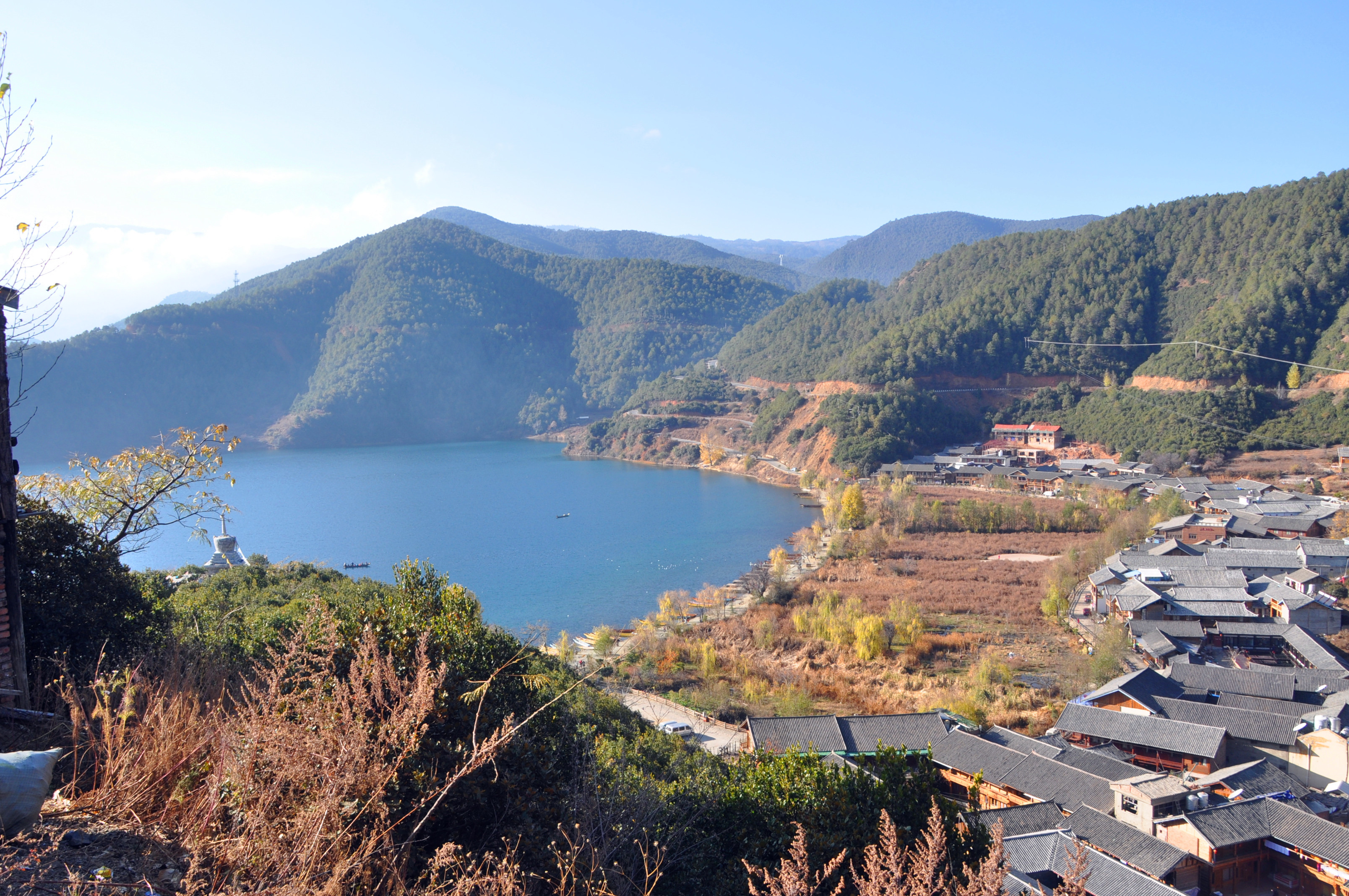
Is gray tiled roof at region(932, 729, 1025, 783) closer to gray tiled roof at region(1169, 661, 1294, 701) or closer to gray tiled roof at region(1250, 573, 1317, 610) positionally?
gray tiled roof at region(1169, 661, 1294, 701)

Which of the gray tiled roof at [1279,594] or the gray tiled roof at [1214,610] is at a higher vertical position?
the gray tiled roof at [1279,594]

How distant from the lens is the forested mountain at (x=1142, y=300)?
A: 1334 inches

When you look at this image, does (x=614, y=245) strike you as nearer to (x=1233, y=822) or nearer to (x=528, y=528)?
(x=528, y=528)

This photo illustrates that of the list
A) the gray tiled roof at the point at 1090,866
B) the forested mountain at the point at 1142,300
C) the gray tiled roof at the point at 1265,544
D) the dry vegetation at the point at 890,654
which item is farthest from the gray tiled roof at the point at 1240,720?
the forested mountain at the point at 1142,300

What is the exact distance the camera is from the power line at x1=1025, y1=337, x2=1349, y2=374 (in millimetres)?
31312

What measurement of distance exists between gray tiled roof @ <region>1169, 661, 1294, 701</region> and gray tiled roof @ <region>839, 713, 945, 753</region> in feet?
14.2

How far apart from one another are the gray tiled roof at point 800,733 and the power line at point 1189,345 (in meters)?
31.5

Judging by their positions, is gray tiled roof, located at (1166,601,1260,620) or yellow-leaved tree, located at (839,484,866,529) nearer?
gray tiled roof, located at (1166,601,1260,620)

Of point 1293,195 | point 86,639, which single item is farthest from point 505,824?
point 1293,195

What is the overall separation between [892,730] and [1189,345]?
109 feet

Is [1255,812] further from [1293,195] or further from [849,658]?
[1293,195]

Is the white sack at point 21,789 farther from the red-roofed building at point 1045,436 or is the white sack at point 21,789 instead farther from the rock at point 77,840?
the red-roofed building at point 1045,436

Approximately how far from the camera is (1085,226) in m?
48.5

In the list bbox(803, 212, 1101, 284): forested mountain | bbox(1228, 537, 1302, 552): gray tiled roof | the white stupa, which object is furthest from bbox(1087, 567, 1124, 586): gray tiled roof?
bbox(803, 212, 1101, 284): forested mountain
